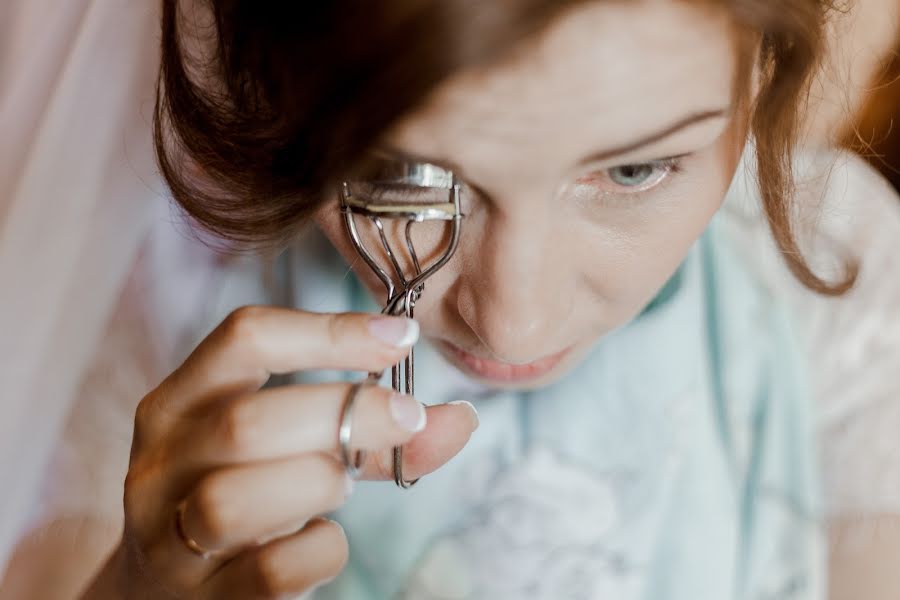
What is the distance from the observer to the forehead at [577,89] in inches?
18.6

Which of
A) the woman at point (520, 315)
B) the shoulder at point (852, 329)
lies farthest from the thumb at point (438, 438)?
the shoulder at point (852, 329)

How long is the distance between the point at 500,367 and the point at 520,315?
0.20 m

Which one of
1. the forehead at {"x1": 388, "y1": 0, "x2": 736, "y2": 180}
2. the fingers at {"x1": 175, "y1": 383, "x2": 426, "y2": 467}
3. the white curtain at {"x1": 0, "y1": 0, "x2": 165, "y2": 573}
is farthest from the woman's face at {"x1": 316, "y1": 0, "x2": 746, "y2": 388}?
the white curtain at {"x1": 0, "y1": 0, "x2": 165, "y2": 573}

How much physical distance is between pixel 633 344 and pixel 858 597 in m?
0.35

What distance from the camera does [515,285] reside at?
0.56m

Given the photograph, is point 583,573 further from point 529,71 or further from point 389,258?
point 529,71

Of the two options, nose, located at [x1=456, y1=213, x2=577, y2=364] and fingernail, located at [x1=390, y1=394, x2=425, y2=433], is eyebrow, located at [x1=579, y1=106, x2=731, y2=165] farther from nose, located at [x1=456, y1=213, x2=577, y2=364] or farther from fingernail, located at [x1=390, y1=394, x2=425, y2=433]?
fingernail, located at [x1=390, y1=394, x2=425, y2=433]

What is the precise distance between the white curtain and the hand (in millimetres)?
177

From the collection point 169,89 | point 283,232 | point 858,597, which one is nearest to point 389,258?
point 283,232

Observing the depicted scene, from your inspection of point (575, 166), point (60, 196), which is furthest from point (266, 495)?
point (60, 196)

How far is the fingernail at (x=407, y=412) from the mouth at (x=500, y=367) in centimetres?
23

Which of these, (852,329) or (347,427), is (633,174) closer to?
(347,427)

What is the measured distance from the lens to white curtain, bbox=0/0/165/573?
0.69 m

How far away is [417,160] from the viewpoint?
1.70ft
